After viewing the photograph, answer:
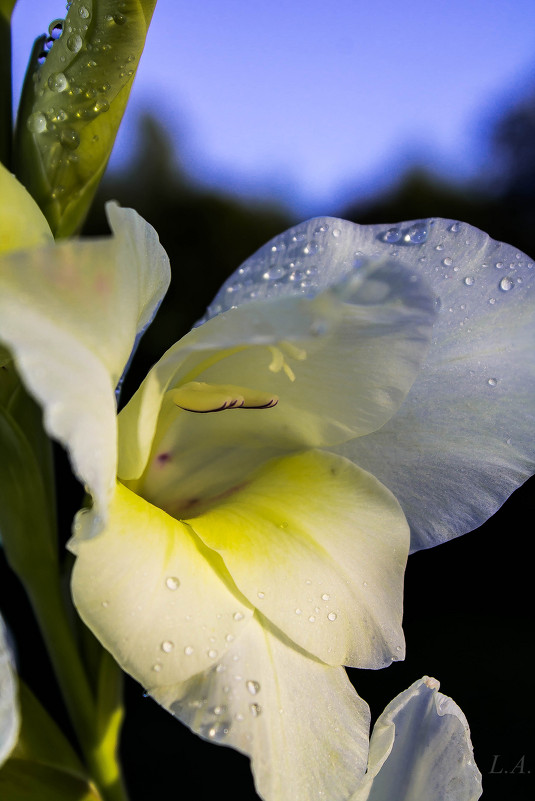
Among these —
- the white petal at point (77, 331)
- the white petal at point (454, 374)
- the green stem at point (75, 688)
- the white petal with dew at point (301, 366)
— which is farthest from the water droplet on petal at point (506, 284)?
the green stem at point (75, 688)

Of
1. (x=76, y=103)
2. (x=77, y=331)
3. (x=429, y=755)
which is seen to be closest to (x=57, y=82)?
(x=76, y=103)

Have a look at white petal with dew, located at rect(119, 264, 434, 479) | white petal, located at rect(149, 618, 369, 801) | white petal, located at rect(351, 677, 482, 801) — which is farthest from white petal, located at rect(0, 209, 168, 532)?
white petal, located at rect(351, 677, 482, 801)

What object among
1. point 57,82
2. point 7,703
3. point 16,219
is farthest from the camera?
point 57,82

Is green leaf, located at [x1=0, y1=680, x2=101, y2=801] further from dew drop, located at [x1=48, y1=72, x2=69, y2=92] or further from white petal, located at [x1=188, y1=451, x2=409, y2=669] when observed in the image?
dew drop, located at [x1=48, y1=72, x2=69, y2=92]

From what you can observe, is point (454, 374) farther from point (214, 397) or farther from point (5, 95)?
point (5, 95)

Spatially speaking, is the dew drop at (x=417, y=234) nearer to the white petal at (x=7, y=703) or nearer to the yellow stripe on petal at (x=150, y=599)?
the yellow stripe on petal at (x=150, y=599)

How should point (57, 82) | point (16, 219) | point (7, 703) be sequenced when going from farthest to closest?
point (57, 82) < point (16, 219) < point (7, 703)

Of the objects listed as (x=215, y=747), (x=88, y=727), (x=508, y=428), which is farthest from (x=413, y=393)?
(x=215, y=747)

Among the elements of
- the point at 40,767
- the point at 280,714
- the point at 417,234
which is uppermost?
the point at 417,234
